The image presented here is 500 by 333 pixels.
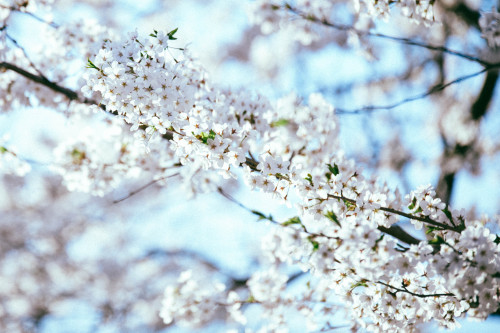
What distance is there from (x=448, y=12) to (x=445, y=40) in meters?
0.42

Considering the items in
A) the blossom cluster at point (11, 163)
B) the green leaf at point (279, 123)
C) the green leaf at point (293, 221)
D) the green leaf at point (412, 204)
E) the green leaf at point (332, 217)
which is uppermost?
the blossom cluster at point (11, 163)

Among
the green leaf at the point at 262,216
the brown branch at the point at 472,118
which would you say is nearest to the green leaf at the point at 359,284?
the green leaf at the point at 262,216

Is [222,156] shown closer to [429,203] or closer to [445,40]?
[429,203]

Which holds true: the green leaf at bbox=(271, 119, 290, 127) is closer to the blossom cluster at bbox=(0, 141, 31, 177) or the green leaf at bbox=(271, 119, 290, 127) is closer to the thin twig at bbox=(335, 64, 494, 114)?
the thin twig at bbox=(335, 64, 494, 114)

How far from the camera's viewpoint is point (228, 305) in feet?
11.4

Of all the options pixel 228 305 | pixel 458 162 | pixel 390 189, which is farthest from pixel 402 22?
pixel 228 305

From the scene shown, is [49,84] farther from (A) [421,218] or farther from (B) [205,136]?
(A) [421,218]

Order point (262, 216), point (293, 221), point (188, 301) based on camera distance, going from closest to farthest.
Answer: point (293, 221), point (262, 216), point (188, 301)

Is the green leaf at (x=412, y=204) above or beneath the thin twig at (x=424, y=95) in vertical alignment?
beneath

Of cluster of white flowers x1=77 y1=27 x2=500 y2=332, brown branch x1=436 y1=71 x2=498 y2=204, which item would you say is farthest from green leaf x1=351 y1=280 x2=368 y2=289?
brown branch x1=436 y1=71 x2=498 y2=204

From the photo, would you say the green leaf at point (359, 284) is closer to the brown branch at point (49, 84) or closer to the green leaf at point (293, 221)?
the green leaf at point (293, 221)

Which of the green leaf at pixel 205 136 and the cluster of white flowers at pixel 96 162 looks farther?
the cluster of white flowers at pixel 96 162

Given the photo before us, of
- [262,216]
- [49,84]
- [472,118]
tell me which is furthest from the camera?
[472,118]

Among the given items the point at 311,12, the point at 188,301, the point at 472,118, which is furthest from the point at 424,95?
the point at 472,118
